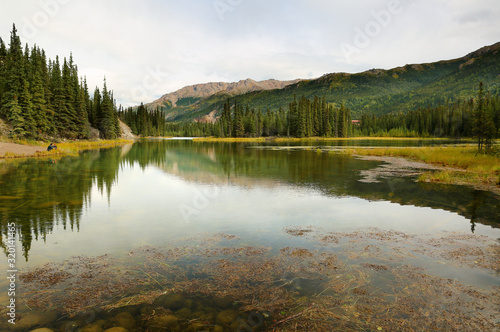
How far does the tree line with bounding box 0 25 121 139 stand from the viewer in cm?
5306

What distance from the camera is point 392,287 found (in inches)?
264

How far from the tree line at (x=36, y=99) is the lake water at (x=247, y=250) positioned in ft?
144

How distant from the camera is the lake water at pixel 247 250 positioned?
5.80m

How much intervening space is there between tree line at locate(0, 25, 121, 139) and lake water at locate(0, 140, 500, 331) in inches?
1731

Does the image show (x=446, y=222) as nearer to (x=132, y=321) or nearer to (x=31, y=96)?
(x=132, y=321)

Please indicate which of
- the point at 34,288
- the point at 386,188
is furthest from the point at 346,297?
the point at 386,188

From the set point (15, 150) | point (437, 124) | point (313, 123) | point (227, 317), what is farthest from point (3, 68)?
point (437, 124)

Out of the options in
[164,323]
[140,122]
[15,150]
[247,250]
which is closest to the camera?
[164,323]

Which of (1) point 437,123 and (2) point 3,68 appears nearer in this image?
(2) point 3,68

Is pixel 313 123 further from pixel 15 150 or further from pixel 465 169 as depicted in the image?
pixel 15 150

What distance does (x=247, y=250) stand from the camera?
8961mm

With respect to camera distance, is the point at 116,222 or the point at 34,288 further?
the point at 116,222

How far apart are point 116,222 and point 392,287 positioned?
10.5m

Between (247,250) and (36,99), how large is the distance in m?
65.5
